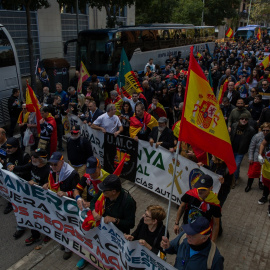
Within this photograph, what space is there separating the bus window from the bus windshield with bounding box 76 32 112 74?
4759 mm

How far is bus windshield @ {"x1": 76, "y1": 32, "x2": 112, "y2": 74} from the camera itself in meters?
14.1

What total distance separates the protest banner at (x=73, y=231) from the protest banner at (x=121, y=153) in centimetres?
229

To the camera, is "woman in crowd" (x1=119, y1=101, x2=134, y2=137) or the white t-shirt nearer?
the white t-shirt

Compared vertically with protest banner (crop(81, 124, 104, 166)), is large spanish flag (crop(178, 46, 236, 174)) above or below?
above

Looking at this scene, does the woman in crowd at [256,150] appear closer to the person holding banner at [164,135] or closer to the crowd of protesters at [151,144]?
the crowd of protesters at [151,144]

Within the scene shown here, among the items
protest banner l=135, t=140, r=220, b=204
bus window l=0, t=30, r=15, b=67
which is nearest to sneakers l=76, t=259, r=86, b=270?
protest banner l=135, t=140, r=220, b=204

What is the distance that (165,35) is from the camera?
19.1 m

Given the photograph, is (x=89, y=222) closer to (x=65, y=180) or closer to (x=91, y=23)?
(x=65, y=180)

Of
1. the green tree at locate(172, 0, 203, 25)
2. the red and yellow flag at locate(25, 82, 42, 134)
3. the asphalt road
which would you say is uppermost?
the green tree at locate(172, 0, 203, 25)

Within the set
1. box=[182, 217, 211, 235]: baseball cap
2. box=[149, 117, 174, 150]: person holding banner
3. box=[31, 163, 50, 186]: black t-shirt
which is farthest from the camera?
box=[149, 117, 174, 150]: person holding banner

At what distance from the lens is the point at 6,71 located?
10266mm

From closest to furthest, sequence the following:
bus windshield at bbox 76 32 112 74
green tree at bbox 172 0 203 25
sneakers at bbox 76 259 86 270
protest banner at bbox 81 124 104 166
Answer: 1. sneakers at bbox 76 259 86 270
2. protest banner at bbox 81 124 104 166
3. bus windshield at bbox 76 32 112 74
4. green tree at bbox 172 0 203 25

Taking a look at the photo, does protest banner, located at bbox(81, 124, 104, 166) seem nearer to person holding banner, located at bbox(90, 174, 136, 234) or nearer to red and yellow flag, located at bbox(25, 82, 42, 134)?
red and yellow flag, located at bbox(25, 82, 42, 134)

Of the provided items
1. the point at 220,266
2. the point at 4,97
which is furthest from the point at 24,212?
the point at 4,97
